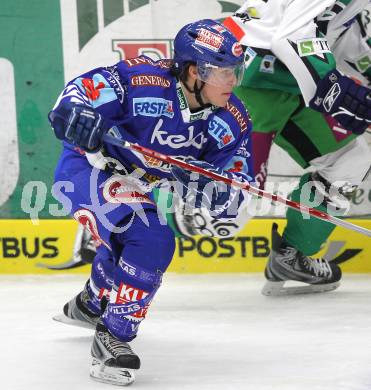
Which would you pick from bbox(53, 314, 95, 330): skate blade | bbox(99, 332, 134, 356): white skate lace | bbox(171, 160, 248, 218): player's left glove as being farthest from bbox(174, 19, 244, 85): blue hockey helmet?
bbox(53, 314, 95, 330): skate blade

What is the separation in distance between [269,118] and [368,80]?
0.44m

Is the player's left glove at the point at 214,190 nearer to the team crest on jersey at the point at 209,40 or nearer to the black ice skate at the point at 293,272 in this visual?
the team crest on jersey at the point at 209,40

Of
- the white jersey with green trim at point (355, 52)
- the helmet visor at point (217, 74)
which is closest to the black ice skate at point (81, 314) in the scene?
the helmet visor at point (217, 74)

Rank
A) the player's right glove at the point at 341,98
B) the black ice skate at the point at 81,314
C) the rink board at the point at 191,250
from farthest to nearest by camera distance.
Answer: the rink board at the point at 191,250 < the player's right glove at the point at 341,98 < the black ice skate at the point at 81,314

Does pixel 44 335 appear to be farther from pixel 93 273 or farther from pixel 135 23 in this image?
pixel 135 23

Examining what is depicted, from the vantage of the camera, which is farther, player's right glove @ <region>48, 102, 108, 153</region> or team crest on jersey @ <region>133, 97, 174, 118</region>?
team crest on jersey @ <region>133, 97, 174, 118</region>

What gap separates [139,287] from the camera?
2953mm

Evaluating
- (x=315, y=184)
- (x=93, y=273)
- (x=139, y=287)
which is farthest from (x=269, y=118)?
(x=139, y=287)

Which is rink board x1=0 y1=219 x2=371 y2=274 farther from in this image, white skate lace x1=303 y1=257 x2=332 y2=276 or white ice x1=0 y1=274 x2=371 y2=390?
white skate lace x1=303 y1=257 x2=332 y2=276

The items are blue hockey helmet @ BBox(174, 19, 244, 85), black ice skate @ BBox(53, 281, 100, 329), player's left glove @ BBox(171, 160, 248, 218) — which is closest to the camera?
blue hockey helmet @ BBox(174, 19, 244, 85)

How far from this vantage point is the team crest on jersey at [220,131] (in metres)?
3.28

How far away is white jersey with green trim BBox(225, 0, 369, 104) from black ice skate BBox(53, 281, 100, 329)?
1058 millimetres

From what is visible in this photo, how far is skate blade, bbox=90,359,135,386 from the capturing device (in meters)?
2.95

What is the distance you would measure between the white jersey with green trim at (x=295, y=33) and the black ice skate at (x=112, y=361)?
1.25 meters
